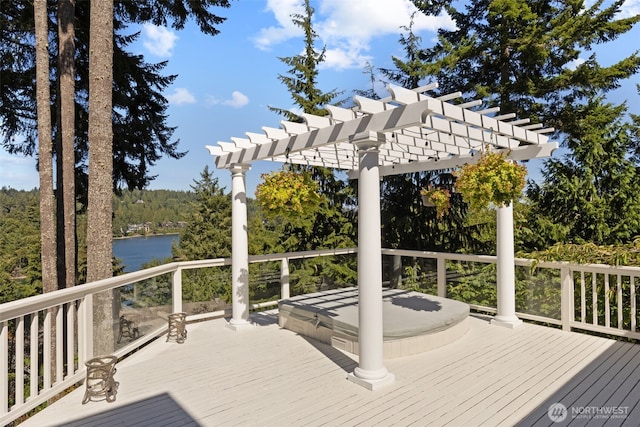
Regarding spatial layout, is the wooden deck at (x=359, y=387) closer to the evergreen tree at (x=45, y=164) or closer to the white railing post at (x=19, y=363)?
the white railing post at (x=19, y=363)

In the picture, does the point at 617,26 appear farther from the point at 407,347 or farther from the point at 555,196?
the point at 407,347

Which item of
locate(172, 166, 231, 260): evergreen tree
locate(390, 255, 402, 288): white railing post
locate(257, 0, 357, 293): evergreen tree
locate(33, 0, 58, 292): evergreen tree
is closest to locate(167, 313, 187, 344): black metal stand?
locate(33, 0, 58, 292): evergreen tree

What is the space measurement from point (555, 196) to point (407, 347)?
539cm

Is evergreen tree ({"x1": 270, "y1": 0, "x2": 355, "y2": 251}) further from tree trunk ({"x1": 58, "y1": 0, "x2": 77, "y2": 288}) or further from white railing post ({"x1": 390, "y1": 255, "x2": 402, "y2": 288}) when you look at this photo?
tree trunk ({"x1": 58, "y1": 0, "x2": 77, "y2": 288})

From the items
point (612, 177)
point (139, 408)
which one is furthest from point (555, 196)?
point (139, 408)

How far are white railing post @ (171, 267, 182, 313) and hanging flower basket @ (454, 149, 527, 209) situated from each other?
3.70 metres

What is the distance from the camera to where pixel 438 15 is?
964 centimetres

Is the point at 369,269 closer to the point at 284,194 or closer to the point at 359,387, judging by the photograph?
the point at 359,387

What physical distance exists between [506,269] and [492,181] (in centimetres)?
193

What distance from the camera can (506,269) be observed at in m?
5.00

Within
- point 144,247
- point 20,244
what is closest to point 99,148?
point 20,244

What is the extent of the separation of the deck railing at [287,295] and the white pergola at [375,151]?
20.1 inches

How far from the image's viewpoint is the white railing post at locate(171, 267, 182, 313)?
5.09m

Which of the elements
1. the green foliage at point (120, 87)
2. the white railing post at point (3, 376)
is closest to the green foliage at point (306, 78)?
the green foliage at point (120, 87)
